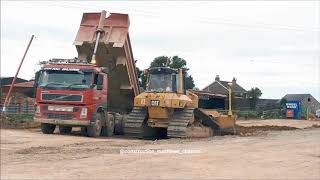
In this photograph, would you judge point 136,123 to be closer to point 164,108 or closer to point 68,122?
point 164,108

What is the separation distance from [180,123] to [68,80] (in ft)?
14.4

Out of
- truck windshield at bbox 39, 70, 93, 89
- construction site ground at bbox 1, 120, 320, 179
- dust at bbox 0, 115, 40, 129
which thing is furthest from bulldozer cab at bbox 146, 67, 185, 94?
dust at bbox 0, 115, 40, 129

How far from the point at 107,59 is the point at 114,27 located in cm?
137

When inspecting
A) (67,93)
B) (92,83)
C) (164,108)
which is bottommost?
(164,108)

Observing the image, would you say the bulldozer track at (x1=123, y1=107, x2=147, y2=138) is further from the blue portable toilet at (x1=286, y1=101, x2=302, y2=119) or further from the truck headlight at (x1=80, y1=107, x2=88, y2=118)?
the blue portable toilet at (x1=286, y1=101, x2=302, y2=119)

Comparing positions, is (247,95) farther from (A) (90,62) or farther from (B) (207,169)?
(B) (207,169)

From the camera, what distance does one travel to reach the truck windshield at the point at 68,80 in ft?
62.8

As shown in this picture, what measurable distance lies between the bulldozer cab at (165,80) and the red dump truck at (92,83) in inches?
60.4

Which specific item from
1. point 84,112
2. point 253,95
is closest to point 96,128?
point 84,112

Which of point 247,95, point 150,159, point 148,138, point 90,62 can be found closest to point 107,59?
point 90,62

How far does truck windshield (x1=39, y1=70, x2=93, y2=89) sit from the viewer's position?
19156 millimetres

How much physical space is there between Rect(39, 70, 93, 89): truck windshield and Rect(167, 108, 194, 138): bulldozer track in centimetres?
338

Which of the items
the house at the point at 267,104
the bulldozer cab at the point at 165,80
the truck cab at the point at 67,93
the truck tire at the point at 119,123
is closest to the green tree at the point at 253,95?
the house at the point at 267,104

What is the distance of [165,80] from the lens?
65.2 feet
